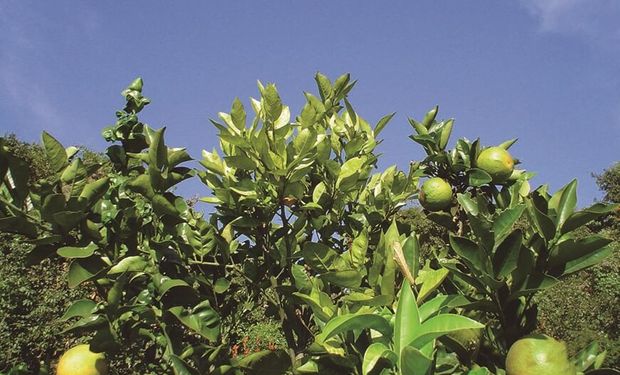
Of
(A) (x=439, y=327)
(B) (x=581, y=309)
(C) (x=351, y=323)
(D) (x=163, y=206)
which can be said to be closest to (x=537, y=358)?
(A) (x=439, y=327)

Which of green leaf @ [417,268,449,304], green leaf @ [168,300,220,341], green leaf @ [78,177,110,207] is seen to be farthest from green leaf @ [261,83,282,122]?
green leaf @ [417,268,449,304]

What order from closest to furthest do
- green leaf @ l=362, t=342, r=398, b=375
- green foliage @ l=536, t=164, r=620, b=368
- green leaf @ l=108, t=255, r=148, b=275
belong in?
green leaf @ l=362, t=342, r=398, b=375 < green leaf @ l=108, t=255, r=148, b=275 < green foliage @ l=536, t=164, r=620, b=368

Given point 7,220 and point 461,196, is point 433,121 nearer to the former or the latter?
point 461,196

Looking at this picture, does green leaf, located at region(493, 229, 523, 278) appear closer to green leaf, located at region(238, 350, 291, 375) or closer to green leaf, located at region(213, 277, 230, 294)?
green leaf, located at region(238, 350, 291, 375)

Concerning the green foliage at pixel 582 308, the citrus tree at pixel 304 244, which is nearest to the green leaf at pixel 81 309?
the citrus tree at pixel 304 244

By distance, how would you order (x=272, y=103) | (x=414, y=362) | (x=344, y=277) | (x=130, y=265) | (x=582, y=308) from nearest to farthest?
(x=414, y=362) → (x=344, y=277) → (x=130, y=265) → (x=272, y=103) → (x=582, y=308)

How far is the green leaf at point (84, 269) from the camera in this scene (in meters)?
1.75

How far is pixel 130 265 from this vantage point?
1832 mm

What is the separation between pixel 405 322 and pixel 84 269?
1078 millimetres

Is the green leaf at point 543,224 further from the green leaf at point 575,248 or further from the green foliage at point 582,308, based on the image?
the green foliage at point 582,308

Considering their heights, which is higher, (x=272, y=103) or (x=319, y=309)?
(x=272, y=103)

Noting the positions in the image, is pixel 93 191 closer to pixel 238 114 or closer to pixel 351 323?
pixel 238 114

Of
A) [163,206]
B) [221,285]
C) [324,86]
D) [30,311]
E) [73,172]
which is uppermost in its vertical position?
[30,311]

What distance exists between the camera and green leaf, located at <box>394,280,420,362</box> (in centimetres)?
128
